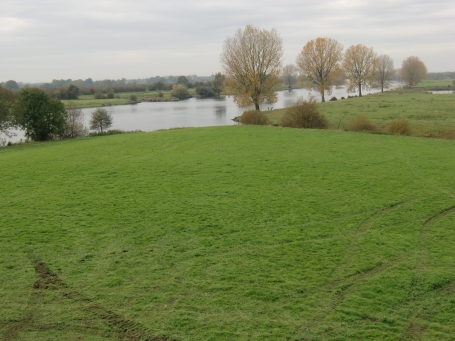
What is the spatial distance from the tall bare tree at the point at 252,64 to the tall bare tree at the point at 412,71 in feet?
205

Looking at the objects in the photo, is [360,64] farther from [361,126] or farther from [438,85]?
[361,126]

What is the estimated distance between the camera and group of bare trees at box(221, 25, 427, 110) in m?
40.8

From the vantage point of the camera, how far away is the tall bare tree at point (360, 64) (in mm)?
67688

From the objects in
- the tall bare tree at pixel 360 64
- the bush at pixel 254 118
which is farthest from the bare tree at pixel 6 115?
the tall bare tree at pixel 360 64

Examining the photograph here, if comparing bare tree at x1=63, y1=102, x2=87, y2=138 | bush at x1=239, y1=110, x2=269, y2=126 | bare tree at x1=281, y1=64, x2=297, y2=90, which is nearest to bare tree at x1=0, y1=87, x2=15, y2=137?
bare tree at x1=63, y1=102, x2=87, y2=138

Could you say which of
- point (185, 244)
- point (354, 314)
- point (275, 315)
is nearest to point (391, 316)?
point (354, 314)

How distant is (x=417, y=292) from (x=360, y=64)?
68.3m

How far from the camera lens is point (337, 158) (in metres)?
15.6

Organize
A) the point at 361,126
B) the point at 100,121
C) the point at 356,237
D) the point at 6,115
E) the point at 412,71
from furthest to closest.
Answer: the point at 412,71 < the point at 100,121 < the point at 6,115 < the point at 361,126 < the point at 356,237

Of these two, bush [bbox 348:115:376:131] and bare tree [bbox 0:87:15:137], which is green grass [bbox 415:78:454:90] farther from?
bare tree [bbox 0:87:15:137]

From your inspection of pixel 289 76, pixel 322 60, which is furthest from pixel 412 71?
pixel 322 60

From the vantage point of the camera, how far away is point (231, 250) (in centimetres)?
782

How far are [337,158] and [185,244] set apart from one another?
9.44 metres

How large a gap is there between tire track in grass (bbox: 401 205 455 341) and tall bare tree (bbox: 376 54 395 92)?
79.1m
